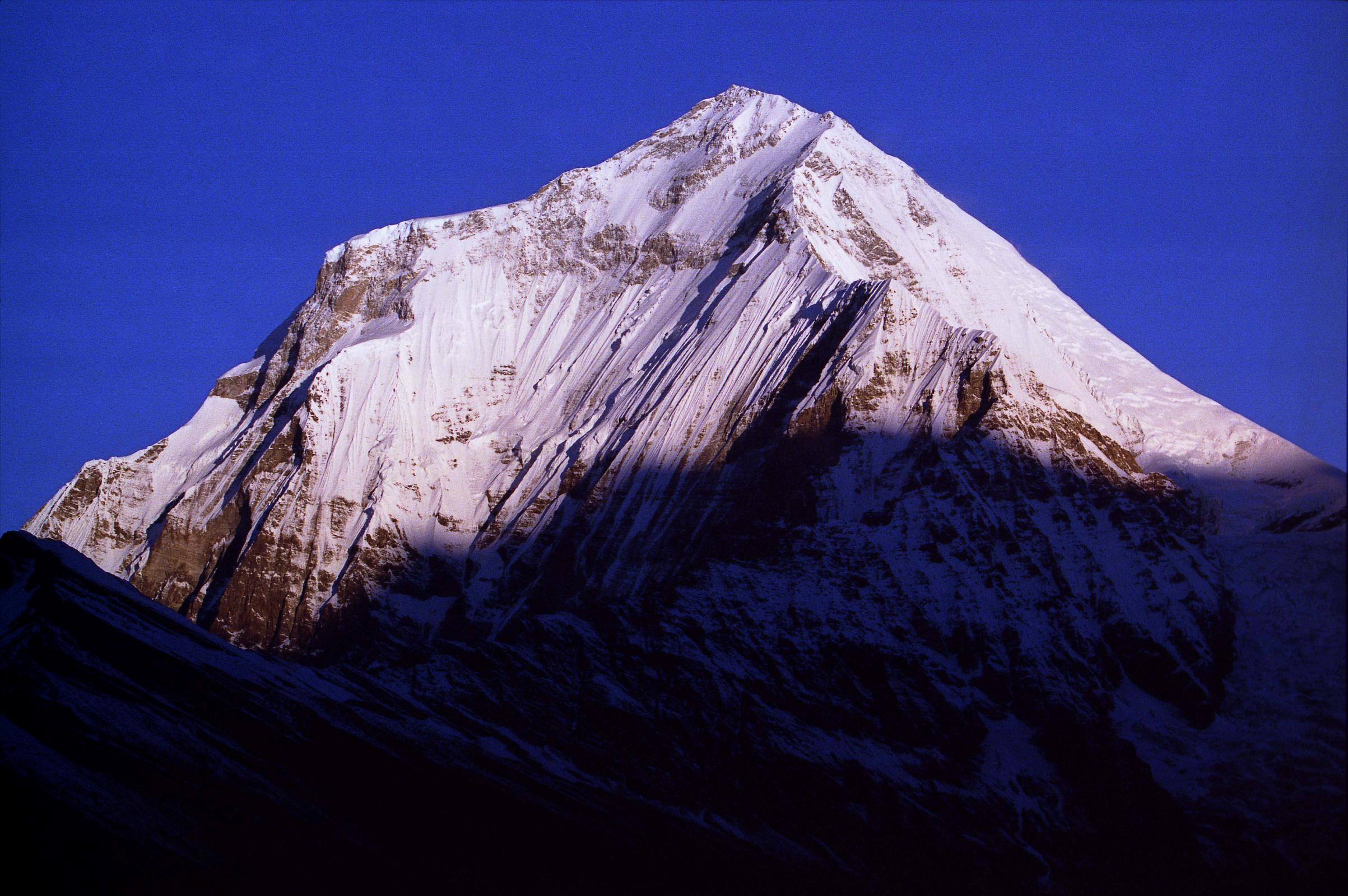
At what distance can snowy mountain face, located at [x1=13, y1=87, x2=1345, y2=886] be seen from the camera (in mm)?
121875

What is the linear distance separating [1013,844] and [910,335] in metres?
39.3

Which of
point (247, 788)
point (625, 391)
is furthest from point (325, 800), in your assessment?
point (625, 391)

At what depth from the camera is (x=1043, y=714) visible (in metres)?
126

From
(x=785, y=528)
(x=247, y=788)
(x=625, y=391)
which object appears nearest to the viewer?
(x=247, y=788)

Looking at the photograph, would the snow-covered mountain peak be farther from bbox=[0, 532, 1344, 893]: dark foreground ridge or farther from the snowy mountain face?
bbox=[0, 532, 1344, 893]: dark foreground ridge

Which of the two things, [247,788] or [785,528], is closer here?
[247,788]

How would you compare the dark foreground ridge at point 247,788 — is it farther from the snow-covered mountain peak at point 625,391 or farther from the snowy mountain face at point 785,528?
the snow-covered mountain peak at point 625,391

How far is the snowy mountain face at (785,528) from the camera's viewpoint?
121875mm

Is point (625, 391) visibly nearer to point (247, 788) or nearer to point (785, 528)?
point (785, 528)

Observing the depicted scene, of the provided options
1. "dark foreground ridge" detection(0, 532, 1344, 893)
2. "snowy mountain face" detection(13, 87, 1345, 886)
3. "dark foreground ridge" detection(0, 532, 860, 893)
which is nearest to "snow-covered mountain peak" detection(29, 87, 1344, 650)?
"snowy mountain face" detection(13, 87, 1345, 886)

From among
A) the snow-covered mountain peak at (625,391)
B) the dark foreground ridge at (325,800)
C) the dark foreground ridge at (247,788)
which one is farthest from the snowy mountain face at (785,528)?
the dark foreground ridge at (247,788)

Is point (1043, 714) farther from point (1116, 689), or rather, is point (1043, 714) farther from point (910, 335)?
point (910, 335)

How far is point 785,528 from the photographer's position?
136750mm

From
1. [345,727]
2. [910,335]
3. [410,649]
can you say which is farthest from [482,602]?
[910,335]
